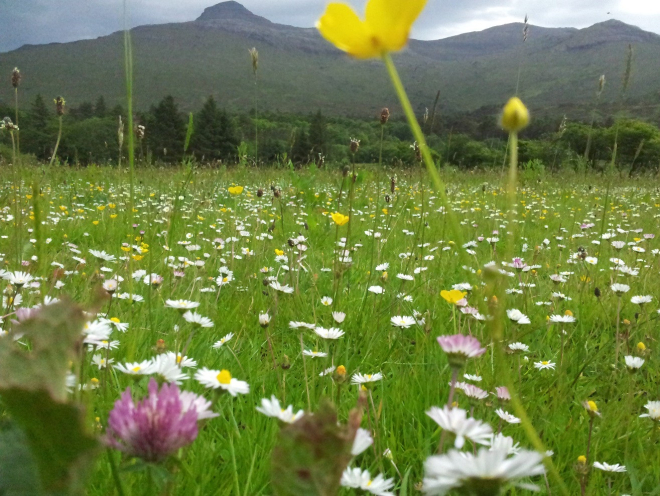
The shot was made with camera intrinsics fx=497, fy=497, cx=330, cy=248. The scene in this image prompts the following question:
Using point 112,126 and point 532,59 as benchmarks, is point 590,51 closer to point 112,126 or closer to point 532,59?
point 532,59

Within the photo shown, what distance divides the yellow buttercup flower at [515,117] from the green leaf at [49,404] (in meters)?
0.39

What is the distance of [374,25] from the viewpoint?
47 centimetres

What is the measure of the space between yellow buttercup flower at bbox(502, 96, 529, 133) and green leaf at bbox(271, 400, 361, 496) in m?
0.28

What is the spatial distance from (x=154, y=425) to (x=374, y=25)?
413 mm

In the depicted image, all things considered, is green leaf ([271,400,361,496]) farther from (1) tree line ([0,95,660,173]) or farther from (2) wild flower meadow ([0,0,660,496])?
(1) tree line ([0,95,660,173])

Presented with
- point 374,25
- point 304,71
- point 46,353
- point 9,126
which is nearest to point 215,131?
point 9,126

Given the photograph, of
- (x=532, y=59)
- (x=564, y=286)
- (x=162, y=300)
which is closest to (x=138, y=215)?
(x=162, y=300)

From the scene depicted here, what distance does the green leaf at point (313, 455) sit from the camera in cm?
39

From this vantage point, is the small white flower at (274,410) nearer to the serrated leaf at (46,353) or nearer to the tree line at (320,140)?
the serrated leaf at (46,353)

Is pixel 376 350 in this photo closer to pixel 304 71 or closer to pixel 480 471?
pixel 480 471

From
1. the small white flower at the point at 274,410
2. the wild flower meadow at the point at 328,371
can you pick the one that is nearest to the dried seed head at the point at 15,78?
the wild flower meadow at the point at 328,371

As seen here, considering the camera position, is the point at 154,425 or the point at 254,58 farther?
the point at 254,58

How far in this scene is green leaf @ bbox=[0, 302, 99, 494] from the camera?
0.35 metres

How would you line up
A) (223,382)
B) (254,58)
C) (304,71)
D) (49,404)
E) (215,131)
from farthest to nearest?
(304,71) < (215,131) < (254,58) < (223,382) < (49,404)
